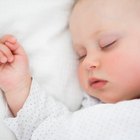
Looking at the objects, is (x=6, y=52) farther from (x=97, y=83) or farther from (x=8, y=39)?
(x=97, y=83)

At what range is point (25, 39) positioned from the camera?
1.27 m

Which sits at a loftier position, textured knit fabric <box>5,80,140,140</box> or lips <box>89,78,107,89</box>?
lips <box>89,78,107,89</box>

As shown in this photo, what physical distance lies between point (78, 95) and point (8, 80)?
0.94 ft

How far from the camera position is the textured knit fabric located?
3.67ft

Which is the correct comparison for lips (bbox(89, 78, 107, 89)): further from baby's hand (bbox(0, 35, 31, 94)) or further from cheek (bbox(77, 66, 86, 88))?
baby's hand (bbox(0, 35, 31, 94))

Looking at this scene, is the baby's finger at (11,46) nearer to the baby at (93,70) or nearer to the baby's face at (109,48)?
the baby at (93,70)

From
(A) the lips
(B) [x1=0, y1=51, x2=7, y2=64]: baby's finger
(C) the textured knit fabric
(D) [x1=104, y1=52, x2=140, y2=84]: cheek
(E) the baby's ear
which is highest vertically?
(E) the baby's ear

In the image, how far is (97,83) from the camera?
4.04 feet

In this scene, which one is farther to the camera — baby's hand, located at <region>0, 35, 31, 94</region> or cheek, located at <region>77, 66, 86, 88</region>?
cheek, located at <region>77, 66, 86, 88</region>

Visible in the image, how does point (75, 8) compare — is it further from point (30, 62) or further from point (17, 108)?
point (17, 108)

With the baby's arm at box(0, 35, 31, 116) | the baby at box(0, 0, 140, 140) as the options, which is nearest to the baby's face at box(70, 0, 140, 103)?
the baby at box(0, 0, 140, 140)

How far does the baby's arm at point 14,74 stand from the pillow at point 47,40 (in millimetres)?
37

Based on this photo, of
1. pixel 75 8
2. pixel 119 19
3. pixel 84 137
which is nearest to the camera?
pixel 84 137

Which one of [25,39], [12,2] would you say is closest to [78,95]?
[25,39]
